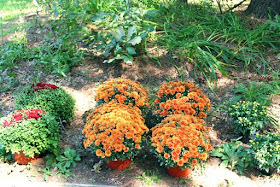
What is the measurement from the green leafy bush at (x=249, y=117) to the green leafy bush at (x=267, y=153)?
276 mm

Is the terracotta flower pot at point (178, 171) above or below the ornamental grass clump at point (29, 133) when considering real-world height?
below

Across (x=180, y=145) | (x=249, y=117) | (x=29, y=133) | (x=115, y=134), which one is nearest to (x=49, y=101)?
(x=29, y=133)

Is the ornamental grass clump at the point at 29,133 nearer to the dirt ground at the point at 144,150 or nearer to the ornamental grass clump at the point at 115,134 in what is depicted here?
the dirt ground at the point at 144,150

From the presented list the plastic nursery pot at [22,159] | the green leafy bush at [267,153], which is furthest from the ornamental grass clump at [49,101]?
the green leafy bush at [267,153]

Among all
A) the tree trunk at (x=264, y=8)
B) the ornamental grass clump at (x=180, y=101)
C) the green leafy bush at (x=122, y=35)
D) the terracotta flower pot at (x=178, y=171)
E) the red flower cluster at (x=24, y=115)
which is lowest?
the terracotta flower pot at (x=178, y=171)

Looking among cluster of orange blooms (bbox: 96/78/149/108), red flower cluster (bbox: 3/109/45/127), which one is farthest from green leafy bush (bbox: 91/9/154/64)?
red flower cluster (bbox: 3/109/45/127)

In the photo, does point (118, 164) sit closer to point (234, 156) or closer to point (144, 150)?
point (144, 150)

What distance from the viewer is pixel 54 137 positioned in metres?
2.95

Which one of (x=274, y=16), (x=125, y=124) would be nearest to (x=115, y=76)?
(x=125, y=124)

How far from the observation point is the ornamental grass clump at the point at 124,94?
10.3 feet

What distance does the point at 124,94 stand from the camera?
3.19 m

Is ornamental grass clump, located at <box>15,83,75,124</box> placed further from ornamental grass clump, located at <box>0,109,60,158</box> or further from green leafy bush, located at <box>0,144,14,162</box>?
green leafy bush, located at <box>0,144,14,162</box>

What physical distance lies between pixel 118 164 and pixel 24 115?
3.61 feet

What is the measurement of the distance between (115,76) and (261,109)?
2.13 m
